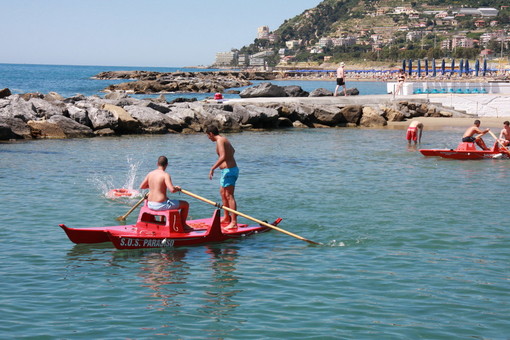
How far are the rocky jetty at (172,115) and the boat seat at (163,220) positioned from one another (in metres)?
17.0

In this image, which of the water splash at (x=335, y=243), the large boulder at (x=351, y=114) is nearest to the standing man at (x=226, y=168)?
the water splash at (x=335, y=243)

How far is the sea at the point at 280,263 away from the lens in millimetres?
8562

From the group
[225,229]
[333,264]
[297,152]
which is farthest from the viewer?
[297,152]

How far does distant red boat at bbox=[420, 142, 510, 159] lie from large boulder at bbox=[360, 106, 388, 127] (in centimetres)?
1165

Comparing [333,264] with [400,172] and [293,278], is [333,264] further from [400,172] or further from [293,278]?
[400,172]

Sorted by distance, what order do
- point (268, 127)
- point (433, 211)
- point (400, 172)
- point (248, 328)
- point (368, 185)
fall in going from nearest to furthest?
point (248, 328), point (433, 211), point (368, 185), point (400, 172), point (268, 127)

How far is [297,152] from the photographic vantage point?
25656mm

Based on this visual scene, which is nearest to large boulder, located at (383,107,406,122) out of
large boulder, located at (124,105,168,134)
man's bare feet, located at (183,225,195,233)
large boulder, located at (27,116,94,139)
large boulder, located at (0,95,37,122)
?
large boulder, located at (124,105,168,134)

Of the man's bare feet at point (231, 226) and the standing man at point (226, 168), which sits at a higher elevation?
the standing man at point (226, 168)

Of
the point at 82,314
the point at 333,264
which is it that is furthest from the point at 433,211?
the point at 82,314

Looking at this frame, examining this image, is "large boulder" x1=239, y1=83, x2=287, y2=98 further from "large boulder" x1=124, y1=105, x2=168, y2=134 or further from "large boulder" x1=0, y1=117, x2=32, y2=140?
"large boulder" x1=0, y1=117, x2=32, y2=140

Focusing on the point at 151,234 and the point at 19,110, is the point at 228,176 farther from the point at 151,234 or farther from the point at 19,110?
the point at 19,110

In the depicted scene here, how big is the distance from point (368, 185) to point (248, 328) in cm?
1096

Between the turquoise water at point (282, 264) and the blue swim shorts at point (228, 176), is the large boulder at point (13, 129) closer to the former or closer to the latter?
the turquoise water at point (282, 264)
